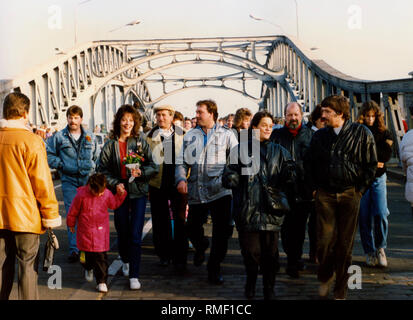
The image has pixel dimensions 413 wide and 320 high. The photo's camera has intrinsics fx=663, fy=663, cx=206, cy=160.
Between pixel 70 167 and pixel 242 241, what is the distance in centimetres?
291

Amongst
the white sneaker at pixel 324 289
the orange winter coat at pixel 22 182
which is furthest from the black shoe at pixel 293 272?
the orange winter coat at pixel 22 182

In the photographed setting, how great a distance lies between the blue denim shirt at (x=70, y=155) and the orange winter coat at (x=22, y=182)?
301cm

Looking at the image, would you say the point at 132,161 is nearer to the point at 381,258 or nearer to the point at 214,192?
the point at 214,192

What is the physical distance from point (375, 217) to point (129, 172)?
8.93ft

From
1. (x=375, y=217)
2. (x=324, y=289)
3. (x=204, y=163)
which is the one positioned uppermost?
(x=204, y=163)

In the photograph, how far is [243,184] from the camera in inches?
227

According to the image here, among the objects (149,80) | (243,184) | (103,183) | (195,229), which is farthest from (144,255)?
(149,80)

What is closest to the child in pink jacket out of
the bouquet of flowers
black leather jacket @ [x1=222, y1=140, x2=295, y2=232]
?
the bouquet of flowers

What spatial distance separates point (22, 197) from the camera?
4.80 meters

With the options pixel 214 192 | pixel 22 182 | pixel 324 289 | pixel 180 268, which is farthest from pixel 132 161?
pixel 324 289

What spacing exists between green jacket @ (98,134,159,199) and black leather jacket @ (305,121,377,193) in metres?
1.73

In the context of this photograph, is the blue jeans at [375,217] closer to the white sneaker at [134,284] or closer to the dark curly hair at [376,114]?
the dark curly hair at [376,114]

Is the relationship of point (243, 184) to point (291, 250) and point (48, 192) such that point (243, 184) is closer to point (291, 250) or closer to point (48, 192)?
point (291, 250)

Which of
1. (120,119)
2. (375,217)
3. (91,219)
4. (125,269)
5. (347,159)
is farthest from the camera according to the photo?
(375,217)
